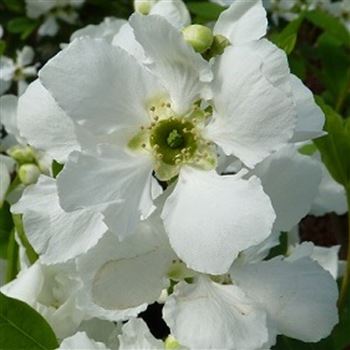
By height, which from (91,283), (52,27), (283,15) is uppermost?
(91,283)

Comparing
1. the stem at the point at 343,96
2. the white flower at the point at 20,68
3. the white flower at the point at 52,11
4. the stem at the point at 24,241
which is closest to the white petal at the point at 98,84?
the stem at the point at 24,241

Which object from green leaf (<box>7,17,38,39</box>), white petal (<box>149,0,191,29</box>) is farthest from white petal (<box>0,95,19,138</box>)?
green leaf (<box>7,17,38,39</box>)

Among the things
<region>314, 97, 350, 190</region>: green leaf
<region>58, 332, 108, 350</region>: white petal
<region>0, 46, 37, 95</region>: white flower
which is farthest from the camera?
<region>0, 46, 37, 95</region>: white flower

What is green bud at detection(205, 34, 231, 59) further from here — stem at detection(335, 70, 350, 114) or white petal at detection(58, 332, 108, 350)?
stem at detection(335, 70, 350, 114)

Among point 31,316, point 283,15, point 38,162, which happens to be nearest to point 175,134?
point 31,316

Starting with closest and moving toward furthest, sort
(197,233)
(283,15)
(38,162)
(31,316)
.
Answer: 1. (197,233)
2. (31,316)
3. (38,162)
4. (283,15)

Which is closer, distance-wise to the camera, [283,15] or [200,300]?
[200,300]

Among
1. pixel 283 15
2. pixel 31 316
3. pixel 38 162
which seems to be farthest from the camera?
pixel 283 15

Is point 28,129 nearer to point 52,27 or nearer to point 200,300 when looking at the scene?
point 200,300
